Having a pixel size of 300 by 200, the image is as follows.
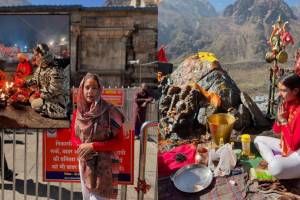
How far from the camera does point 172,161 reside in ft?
13.4

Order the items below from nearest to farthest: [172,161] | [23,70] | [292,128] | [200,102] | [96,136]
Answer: [96,136]
[292,128]
[23,70]
[172,161]
[200,102]

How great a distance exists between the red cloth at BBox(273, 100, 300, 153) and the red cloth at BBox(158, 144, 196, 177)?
1.20 metres

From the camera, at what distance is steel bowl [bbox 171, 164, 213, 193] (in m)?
3.60

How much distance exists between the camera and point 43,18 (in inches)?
139

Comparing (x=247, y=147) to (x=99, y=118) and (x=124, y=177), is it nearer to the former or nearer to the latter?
(x=124, y=177)

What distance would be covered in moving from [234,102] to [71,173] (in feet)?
11.4

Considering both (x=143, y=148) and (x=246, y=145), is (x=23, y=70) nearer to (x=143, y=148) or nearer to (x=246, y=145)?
(x=143, y=148)

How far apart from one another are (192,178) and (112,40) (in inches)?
59.4

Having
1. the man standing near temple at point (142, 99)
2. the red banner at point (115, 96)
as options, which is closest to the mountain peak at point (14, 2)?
the red banner at point (115, 96)

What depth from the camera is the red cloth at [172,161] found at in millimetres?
3943

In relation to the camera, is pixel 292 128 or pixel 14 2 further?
pixel 14 2

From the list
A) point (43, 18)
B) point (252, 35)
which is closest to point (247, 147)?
Answer: point (43, 18)

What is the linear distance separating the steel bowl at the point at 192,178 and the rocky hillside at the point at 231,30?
258 ft

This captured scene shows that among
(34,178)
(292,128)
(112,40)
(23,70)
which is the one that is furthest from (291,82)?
(34,178)
